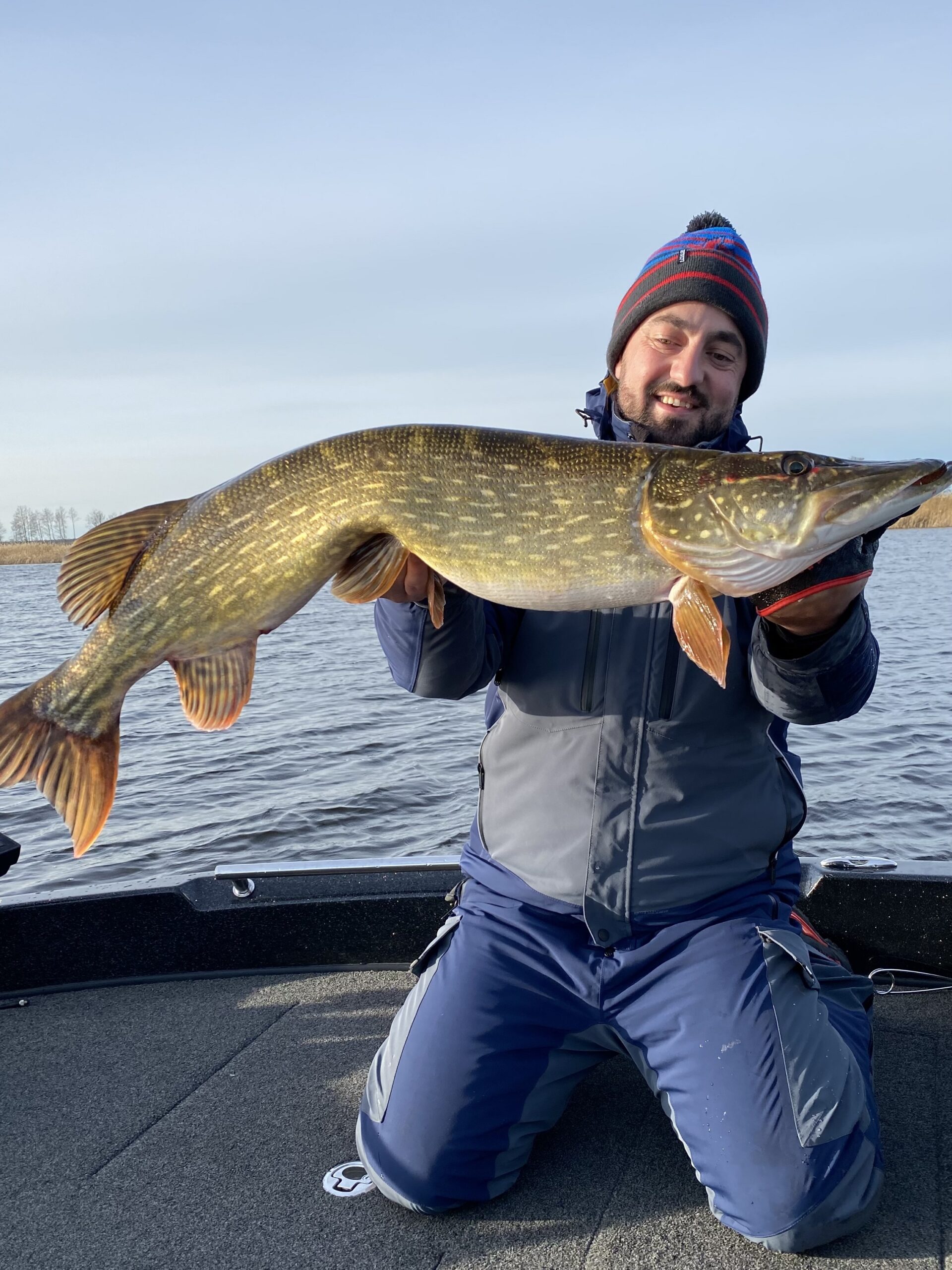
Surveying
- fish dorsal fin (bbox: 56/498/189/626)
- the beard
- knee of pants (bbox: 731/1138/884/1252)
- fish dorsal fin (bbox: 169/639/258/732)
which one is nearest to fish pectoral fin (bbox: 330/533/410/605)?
fish dorsal fin (bbox: 169/639/258/732)

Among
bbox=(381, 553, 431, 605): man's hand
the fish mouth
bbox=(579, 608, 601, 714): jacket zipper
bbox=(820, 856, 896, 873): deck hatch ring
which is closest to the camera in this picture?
the fish mouth

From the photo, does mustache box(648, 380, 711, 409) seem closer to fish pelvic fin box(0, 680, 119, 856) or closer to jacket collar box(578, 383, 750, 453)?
jacket collar box(578, 383, 750, 453)

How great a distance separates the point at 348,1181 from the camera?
7.63 ft

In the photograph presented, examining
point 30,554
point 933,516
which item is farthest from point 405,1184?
point 30,554

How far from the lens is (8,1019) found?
10.1 feet

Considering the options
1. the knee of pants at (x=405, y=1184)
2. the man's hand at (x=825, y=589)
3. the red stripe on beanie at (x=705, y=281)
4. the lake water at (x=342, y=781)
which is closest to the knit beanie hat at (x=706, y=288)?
the red stripe on beanie at (x=705, y=281)

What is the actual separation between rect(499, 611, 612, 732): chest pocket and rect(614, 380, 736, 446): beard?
1.93ft

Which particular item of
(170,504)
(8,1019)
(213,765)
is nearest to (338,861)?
(8,1019)

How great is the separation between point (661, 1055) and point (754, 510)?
4.06 ft

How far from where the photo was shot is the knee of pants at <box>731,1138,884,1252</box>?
6.67 feet

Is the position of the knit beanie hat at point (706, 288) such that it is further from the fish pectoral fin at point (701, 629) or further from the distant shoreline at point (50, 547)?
the distant shoreline at point (50, 547)

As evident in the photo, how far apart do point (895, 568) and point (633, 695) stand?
1114 inches

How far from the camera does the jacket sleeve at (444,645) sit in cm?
245

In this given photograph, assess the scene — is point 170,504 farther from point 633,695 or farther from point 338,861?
point 338,861
